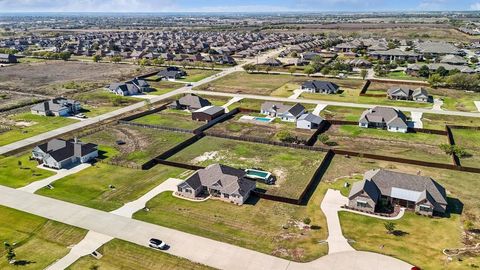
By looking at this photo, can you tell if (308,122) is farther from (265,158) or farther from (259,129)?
(265,158)

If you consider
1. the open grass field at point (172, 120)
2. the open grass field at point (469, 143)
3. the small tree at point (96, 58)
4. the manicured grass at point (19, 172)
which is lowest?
the manicured grass at point (19, 172)

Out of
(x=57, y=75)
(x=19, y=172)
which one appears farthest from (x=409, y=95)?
(x=57, y=75)

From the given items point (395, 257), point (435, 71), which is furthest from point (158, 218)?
point (435, 71)

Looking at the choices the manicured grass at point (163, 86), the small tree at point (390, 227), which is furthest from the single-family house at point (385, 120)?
the manicured grass at point (163, 86)

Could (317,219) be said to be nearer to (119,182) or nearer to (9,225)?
(119,182)

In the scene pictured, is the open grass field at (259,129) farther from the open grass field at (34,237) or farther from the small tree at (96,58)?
the small tree at (96,58)

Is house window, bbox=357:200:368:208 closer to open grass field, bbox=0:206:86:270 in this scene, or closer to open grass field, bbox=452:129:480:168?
open grass field, bbox=452:129:480:168
